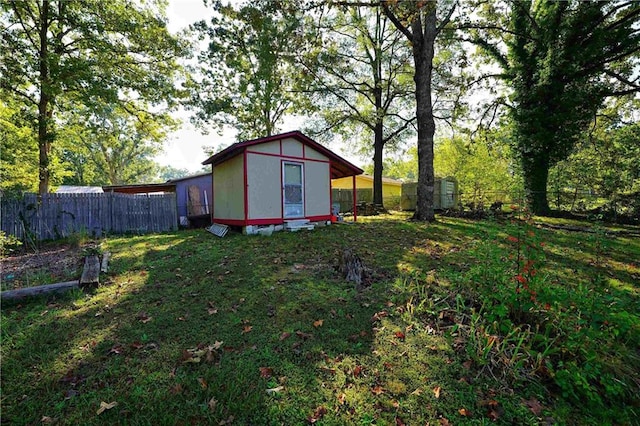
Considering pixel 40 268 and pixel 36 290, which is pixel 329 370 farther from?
pixel 40 268

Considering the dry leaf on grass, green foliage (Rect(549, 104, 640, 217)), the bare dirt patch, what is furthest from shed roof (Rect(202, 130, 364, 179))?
green foliage (Rect(549, 104, 640, 217))

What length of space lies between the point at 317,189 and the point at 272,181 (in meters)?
1.95

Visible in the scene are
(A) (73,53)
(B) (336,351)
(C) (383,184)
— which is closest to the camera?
(B) (336,351)

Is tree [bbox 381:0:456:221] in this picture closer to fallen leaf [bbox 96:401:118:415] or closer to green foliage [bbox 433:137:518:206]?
green foliage [bbox 433:137:518:206]

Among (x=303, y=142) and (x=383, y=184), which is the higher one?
(x=303, y=142)

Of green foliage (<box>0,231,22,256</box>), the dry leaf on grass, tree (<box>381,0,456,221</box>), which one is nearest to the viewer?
the dry leaf on grass

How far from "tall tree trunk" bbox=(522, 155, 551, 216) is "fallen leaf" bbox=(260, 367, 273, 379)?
47.7 ft

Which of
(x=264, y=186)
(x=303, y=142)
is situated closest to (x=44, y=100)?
(x=264, y=186)

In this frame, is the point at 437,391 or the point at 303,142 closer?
the point at 437,391

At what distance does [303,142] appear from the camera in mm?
9477

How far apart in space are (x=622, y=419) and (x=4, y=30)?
17276 mm

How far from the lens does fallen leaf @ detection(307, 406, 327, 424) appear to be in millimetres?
1904

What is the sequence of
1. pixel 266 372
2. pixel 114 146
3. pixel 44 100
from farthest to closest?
pixel 114 146, pixel 44 100, pixel 266 372

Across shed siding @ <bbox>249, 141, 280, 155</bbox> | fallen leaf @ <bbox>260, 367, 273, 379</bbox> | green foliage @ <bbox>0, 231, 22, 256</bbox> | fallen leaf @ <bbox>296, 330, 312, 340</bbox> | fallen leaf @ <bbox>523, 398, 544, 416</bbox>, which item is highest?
shed siding @ <bbox>249, 141, 280, 155</bbox>
